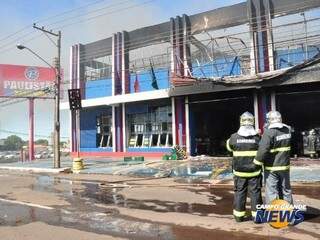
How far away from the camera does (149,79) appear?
3472 centimetres

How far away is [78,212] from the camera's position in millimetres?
11414

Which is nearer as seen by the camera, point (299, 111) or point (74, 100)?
point (74, 100)

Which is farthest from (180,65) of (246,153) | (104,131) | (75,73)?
(246,153)

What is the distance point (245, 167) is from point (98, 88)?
30209mm

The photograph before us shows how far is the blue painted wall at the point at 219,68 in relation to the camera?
30.2m

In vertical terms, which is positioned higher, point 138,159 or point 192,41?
point 192,41

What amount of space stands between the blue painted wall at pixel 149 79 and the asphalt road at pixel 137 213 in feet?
56.5

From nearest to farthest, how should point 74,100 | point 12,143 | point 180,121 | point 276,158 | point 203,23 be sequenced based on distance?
1. point 276,158
2. point 74,100
3. point 203,23
4. point 180,121
5. point 12,143

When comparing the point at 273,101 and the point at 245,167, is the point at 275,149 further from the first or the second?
the point at 273,101

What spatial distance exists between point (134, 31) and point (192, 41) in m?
5.48

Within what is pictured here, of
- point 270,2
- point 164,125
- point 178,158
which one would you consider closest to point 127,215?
point 178,158

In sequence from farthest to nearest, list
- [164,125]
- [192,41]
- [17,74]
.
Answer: [17,74]
[164,125]
[192,41]

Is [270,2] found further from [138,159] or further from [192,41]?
[138,159]

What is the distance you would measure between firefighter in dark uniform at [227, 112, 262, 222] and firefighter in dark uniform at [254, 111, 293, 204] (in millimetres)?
225
